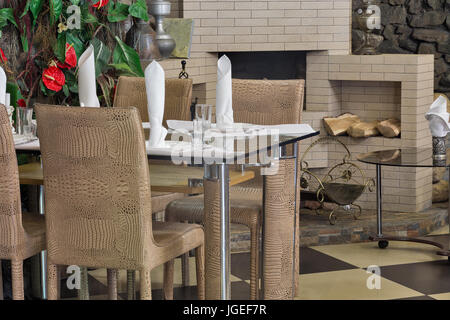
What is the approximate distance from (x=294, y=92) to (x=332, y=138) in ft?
6.07

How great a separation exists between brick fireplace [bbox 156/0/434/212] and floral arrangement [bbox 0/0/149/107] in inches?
37.0

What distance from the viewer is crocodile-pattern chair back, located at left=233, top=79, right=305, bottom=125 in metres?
3.62

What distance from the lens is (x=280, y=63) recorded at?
577 cm

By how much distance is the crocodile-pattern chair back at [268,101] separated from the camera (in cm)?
362

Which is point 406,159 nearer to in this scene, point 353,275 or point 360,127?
point 353,275

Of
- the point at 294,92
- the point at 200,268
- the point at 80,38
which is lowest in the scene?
the point at 200,268

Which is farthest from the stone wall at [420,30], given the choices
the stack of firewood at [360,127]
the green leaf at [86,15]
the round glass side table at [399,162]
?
the green leaf at [86,15]

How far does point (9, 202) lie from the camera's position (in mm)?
2775

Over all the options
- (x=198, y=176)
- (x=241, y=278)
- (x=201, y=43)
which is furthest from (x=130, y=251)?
(x=201, y=43)

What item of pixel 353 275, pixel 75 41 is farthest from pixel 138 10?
pixel 353 275

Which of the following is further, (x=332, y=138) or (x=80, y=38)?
(x=332, y=138)

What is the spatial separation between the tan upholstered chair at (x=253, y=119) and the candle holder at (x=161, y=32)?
3.17 feet

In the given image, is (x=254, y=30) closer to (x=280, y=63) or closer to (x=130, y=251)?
(x=280, y=63)

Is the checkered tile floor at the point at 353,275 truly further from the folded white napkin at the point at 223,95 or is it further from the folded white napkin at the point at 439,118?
the folded white napkin at the point at 223,95
